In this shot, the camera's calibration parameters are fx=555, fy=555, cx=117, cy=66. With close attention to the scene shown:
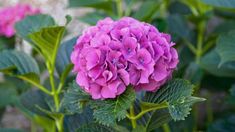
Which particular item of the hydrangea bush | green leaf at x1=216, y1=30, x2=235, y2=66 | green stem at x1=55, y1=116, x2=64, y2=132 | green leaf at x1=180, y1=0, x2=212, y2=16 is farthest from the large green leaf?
green leaf at x1=180, y1=0, x2=212, y2=16

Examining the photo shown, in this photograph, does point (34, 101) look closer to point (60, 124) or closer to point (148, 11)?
point (60, 124)

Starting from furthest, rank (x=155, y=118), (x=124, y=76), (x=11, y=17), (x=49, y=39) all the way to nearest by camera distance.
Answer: (x=11, y=17), (x=49, y=39), (x=155, y=118), (x=124, y=76)

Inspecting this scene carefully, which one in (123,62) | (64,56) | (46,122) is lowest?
(46,122)

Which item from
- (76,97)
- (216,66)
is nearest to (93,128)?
(76,97)

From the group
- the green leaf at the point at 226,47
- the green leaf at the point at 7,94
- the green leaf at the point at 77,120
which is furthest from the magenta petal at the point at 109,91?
the green leaf at the point at 7,94

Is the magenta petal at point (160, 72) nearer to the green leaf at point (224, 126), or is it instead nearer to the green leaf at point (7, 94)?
the green leaf at point (224, 126)

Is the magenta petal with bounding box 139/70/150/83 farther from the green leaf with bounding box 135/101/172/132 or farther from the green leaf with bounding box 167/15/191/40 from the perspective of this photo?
the green leaf with bounding box 167/15/191/40

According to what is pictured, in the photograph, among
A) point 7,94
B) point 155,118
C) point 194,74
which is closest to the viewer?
point 155,118
